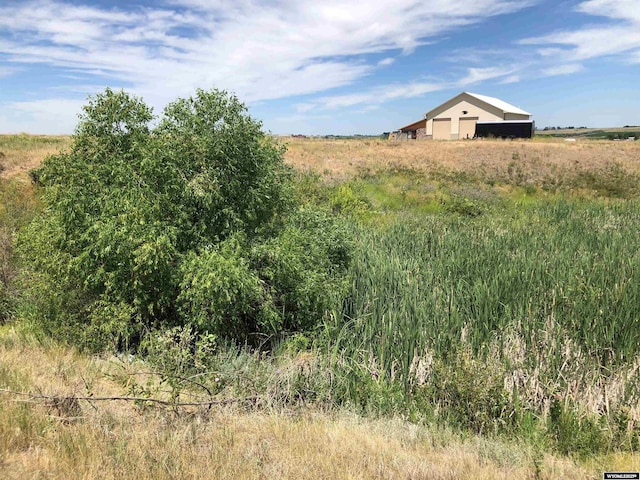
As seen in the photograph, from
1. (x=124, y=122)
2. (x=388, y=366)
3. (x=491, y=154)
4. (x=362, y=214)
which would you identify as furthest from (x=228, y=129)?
(x=491, y=154)

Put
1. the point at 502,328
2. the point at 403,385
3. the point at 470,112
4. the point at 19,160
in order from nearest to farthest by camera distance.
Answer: the point at 403,385 < the point at 502,328 < the point at 19,160 < the point at 470,112

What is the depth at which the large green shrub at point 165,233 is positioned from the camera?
20.1 ft

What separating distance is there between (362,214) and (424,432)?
49.8 ft

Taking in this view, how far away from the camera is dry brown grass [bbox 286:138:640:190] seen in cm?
2947

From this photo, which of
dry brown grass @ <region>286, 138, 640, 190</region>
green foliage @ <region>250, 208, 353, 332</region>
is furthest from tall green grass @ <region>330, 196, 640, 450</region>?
dry brown grass @ <region>286, 138, 640, 190</region>

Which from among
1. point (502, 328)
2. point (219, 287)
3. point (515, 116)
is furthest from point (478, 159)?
point (219, 287)

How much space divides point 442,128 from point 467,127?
320 cm

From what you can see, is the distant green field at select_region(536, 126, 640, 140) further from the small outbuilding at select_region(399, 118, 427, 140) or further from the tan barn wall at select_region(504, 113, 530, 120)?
the small outbuilding at select_region(399, 118, 427, 140)

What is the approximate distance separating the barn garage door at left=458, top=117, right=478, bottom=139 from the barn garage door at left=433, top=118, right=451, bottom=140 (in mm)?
1597

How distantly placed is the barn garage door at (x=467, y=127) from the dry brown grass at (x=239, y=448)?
55.8m

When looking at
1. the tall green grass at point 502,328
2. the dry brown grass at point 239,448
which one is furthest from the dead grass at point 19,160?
the dry brown grass at point 239,448

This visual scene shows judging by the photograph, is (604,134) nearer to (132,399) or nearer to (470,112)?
(470,112)

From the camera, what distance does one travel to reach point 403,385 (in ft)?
18.6

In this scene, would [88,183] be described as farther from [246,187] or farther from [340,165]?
[340,165]
